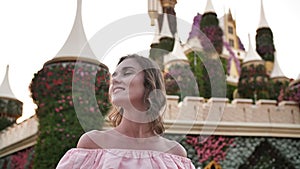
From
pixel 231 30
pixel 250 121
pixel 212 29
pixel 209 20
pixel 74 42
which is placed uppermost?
pixel 231 30

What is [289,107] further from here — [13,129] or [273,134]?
[13,129]

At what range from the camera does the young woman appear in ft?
4.41

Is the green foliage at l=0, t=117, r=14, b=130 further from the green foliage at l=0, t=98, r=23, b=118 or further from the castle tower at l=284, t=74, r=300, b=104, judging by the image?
the castle tower at l=284, t=74, r=300, b=104

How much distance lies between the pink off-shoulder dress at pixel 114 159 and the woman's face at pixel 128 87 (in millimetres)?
197

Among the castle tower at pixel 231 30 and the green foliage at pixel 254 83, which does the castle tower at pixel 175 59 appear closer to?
the green foliage at pixel 254 83

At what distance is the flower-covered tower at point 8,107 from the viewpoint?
1133cm

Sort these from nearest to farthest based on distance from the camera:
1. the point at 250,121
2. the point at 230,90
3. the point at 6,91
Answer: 1. the point at 250,121
2. the point at 6,91
3. the point at 230,90

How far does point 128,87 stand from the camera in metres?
1.44

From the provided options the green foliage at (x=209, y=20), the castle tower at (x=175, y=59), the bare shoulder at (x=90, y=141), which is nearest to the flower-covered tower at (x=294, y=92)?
the castle tower at (x=175, y=59)

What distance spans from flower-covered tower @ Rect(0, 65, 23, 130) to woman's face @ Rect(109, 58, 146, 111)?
1090 centimetres

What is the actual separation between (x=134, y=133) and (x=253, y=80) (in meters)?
10.3

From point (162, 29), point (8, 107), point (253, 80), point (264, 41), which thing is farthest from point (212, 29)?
point (8, 107)

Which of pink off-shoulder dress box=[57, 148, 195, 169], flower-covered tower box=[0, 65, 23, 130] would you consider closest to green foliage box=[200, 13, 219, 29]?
flower-covered tower box=[0, 65, 23, 130]

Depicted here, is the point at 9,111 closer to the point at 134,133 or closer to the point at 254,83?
the point at 254,83
